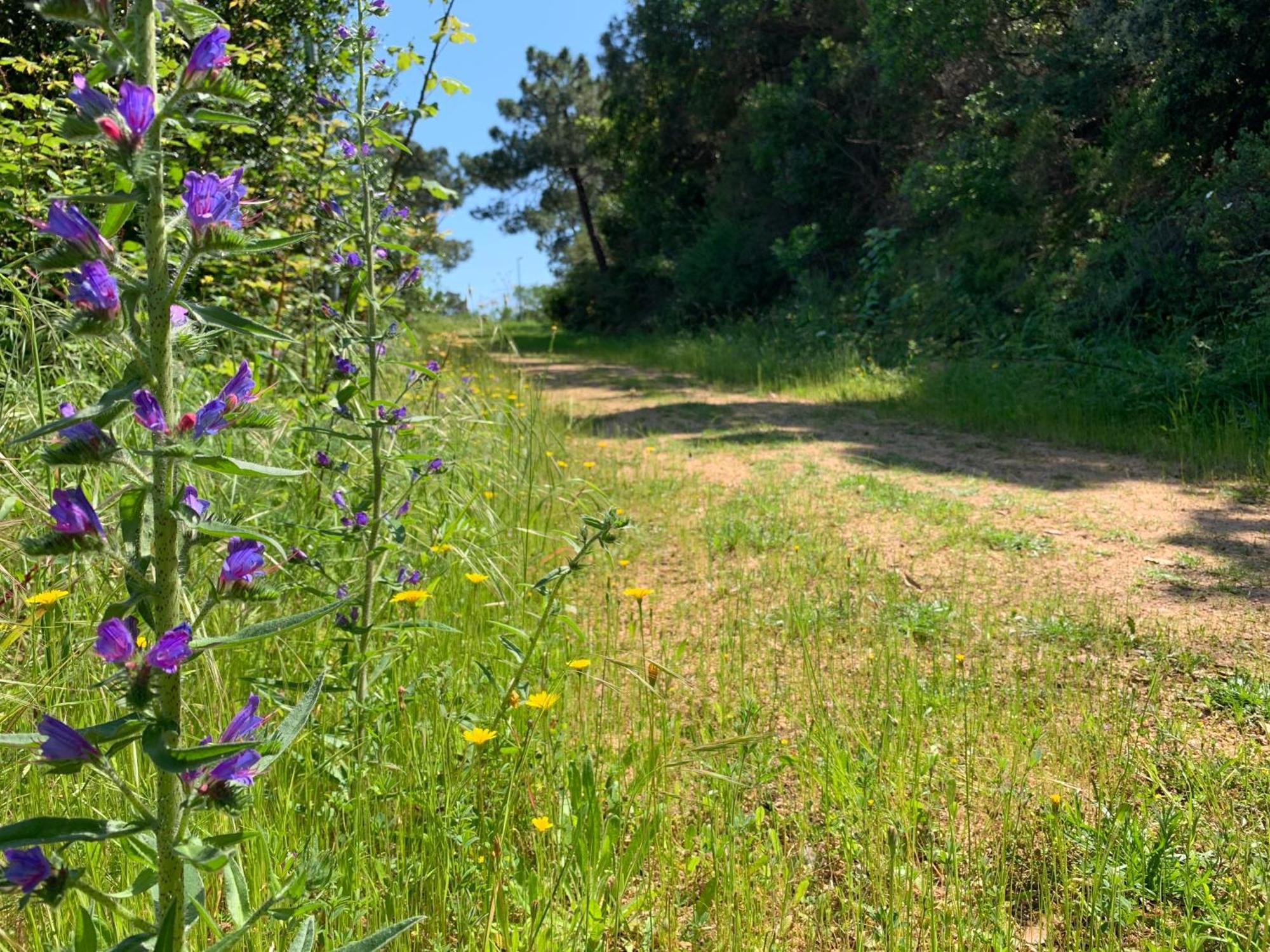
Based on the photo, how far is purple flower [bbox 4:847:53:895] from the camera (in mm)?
954

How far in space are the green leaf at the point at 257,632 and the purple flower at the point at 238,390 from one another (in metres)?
0.30

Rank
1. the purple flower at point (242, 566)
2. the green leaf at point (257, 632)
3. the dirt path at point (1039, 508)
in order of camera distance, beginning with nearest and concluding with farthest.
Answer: the green leaf at point (257, 632)
the purple flower at point (242, 566)
the dirt path at point (1039, 508)

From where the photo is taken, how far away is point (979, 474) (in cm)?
600

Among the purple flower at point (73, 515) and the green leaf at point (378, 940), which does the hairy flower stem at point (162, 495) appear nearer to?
the purple flower at point (73, 515)

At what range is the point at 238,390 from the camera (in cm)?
116

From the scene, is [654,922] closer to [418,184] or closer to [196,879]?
[196,879]

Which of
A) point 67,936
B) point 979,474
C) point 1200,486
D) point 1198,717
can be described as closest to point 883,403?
point 979,474

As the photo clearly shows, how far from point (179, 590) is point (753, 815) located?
141 cm

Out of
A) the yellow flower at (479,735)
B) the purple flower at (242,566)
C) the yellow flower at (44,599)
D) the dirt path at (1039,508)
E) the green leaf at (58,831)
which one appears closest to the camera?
the green leaf at (58,831)

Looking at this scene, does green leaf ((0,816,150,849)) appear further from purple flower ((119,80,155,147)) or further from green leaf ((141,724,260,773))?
purple flower ((119,80,155,147))

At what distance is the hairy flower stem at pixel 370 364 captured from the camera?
2.26 meters

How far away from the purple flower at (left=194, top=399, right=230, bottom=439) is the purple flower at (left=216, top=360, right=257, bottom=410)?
33mm

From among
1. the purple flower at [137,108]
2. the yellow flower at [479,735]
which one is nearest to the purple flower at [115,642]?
the purple flower at [137,108]

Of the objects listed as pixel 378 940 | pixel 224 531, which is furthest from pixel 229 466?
pixel 378 940
